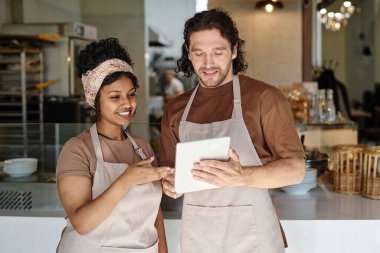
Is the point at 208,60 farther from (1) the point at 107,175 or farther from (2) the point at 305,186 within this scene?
(2) the point at 305,186

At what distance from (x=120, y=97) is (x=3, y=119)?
4157 millimetres

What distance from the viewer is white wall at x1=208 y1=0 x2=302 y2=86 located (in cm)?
539

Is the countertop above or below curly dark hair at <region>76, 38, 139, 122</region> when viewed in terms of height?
below

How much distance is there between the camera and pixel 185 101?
1838 mm

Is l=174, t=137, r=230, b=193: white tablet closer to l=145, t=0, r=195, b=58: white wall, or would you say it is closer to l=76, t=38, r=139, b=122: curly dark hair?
l=76, t=38, r=139, b=122: curly dark hair

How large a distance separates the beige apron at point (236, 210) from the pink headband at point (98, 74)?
0.32 metres

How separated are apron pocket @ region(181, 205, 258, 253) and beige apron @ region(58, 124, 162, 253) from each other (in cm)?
16

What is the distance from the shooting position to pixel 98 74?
63.1 inches

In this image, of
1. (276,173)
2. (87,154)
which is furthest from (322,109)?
(87,154)

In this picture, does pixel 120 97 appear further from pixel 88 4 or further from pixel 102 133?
pixel 88 4

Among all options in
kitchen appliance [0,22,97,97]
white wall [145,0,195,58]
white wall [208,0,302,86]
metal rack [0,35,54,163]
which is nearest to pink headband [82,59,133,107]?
metal rack [0,35,54,163]

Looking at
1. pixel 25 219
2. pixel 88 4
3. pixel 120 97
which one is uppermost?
pixel 88 4

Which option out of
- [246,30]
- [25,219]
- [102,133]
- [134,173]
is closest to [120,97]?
[102,133]

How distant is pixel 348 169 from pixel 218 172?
4.51 ft
